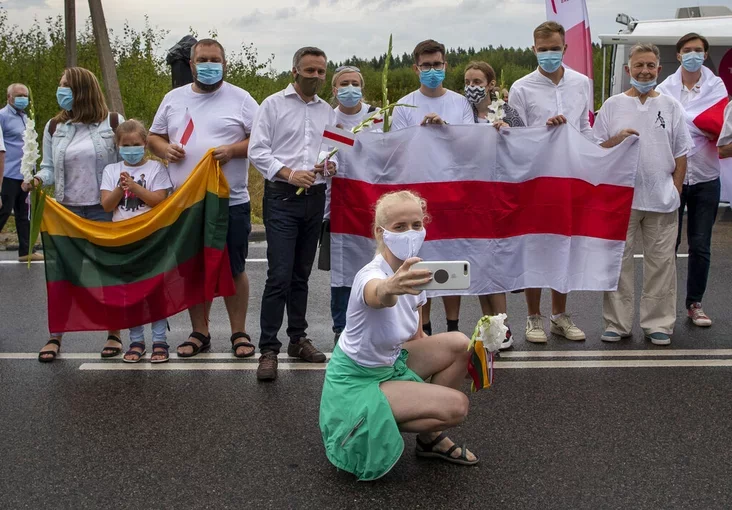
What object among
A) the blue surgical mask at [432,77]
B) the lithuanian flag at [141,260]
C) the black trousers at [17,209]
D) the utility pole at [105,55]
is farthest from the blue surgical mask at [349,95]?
the utility pole at [105,55]

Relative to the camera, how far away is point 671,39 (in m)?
15.1

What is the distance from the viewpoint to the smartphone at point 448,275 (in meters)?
3.74

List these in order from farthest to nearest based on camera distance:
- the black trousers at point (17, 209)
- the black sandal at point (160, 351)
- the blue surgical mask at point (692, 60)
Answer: the black trousers at point (17, 209)
the blue surgical mask at point (692, 60)
the black sandal at point (160, 351)

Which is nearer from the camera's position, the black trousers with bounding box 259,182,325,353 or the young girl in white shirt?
the black trousers with bounding box 259,182,325,353

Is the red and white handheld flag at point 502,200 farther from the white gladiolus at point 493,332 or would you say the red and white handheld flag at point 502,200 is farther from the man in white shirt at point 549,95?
the white gladiolus at point 493,332

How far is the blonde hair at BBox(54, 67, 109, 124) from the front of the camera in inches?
265

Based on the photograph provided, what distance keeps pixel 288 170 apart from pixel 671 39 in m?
10.8

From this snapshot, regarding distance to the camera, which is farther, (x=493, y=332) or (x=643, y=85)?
(x=643, y=85)

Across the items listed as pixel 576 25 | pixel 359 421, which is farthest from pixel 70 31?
pixel 359 421

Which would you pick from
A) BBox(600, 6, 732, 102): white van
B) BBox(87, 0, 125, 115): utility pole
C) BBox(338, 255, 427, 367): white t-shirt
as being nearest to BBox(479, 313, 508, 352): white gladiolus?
BBox(338, 255, 427, 367): white t-shirt

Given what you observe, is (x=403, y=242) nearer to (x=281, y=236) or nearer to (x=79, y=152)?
(x=281, y=236)

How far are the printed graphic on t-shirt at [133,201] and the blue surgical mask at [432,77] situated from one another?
215cm

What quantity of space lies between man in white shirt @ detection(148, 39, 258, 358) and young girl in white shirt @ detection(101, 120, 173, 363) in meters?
0.12

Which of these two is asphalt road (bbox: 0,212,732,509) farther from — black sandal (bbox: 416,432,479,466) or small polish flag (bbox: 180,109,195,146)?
small polish flag (bbox: 180,109,195,146)
